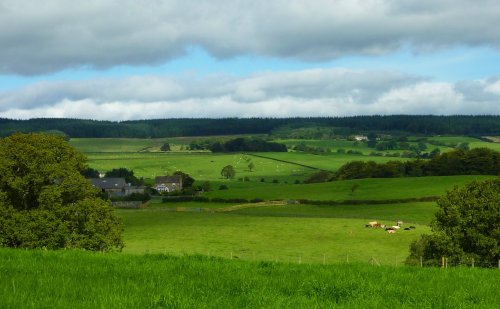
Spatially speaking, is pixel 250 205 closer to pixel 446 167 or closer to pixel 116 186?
pixel 116 186

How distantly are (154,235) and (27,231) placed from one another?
49.4m

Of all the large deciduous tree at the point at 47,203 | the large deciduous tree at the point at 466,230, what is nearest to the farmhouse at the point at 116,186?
the large deciduous tree at the point at 47,203

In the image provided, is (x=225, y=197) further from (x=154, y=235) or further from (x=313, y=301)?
(x=313, y=301)

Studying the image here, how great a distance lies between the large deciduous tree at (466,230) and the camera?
53.3 metres

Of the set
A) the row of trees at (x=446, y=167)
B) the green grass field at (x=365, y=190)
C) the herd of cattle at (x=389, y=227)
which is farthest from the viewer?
the row of trees at (x=446, y=167)

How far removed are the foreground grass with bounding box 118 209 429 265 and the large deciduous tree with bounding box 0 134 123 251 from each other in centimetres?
1835

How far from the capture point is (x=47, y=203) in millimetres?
51906

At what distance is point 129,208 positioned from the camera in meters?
148

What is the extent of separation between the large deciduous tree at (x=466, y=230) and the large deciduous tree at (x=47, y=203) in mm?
29928

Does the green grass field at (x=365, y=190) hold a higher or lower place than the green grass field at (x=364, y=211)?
higher

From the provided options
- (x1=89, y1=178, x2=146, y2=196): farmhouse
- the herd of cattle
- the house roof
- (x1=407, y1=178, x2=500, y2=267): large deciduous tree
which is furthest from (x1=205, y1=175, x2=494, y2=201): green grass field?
(x1=407, y1=178, x2=500, y2=267): large deciduous tree

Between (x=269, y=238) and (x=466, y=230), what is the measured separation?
4484cm

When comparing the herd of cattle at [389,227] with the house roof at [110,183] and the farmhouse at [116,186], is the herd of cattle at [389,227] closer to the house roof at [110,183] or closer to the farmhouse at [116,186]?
the farmhouse at [116,186]

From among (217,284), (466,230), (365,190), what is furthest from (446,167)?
(217,284)
